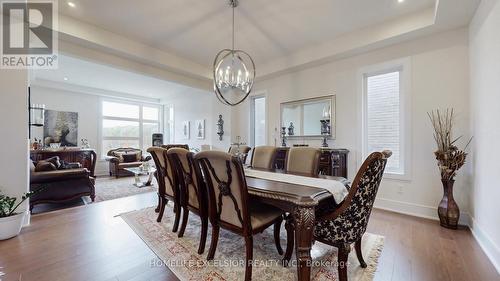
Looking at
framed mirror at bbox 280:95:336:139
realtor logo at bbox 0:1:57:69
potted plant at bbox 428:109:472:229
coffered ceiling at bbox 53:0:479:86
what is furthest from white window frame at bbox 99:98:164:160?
potted plant at bbox 428:109:472:229

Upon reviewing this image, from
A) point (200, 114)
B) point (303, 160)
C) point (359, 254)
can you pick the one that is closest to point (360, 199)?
point (359, 254)

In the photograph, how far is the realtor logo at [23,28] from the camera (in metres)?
2.59

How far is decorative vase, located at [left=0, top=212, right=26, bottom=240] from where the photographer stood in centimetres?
228

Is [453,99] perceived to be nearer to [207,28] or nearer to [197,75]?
[207,28]

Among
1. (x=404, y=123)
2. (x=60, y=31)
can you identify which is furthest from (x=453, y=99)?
(x=60, y=31)

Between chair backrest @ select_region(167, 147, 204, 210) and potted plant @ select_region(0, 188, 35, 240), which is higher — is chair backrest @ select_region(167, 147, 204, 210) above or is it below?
above

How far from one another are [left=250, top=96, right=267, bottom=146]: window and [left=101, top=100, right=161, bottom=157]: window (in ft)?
16.8

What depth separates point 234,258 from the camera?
6.55ft

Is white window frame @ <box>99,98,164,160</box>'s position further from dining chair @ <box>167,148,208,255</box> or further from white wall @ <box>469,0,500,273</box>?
white wall @ <box>469,0,500,273</box>

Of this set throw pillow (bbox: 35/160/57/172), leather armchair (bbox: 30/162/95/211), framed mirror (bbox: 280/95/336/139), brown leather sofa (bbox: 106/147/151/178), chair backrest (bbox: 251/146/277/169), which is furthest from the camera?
brown leather sofa (bbox: 106/147/151/178)

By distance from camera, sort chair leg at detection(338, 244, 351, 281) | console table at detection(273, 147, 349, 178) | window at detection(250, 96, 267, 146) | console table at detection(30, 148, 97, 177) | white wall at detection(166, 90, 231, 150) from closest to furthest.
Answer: chair leg at detection(338, 244, 351, 281) < console table at detection(273, 147, 349, 178) < console table at detection(30, 148, 97, 177) < window at detection(250, 96, 267, 146) < white wall at detection(166, 90, 231, 150)

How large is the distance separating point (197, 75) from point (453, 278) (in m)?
5.09

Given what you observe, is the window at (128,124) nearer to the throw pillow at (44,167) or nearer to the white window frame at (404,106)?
the throw pillow at (44,167)

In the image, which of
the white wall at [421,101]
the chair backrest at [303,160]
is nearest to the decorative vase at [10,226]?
the chair backrest at [303,160]
